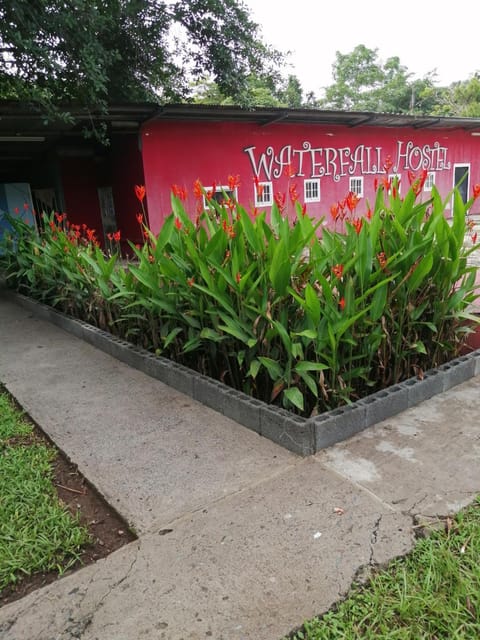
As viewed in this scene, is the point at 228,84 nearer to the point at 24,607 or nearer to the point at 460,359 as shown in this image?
the point at 460,359

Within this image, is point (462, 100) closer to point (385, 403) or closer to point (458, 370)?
point (458, 370)

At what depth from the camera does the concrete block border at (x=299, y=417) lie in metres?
2.63

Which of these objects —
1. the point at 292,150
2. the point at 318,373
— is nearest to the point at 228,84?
the point at 292,150

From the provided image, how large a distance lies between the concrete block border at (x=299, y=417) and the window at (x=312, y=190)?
10.4m

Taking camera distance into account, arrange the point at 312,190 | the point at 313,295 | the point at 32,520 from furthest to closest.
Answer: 1. the point at 312,190
2. the point at 313,295
3. the point at 32,520

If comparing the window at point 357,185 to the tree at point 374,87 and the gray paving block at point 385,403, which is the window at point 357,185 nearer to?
the gray paving block at point 385,403

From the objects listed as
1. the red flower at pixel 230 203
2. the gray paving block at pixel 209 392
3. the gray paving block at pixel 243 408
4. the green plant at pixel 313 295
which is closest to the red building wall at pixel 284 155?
the red flower at pixel 230 203

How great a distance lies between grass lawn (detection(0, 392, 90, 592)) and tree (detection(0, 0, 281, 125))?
574cm

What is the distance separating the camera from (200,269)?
333 cm

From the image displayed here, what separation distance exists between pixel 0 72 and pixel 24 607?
8778 mm

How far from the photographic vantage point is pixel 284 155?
42.4ft

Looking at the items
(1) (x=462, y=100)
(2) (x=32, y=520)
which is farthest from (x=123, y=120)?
(1) (x=462, y=100)

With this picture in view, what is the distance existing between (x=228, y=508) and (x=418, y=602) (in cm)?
86

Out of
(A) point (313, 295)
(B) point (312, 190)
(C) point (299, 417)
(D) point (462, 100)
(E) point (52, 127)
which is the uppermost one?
(D) point (462, 100)
